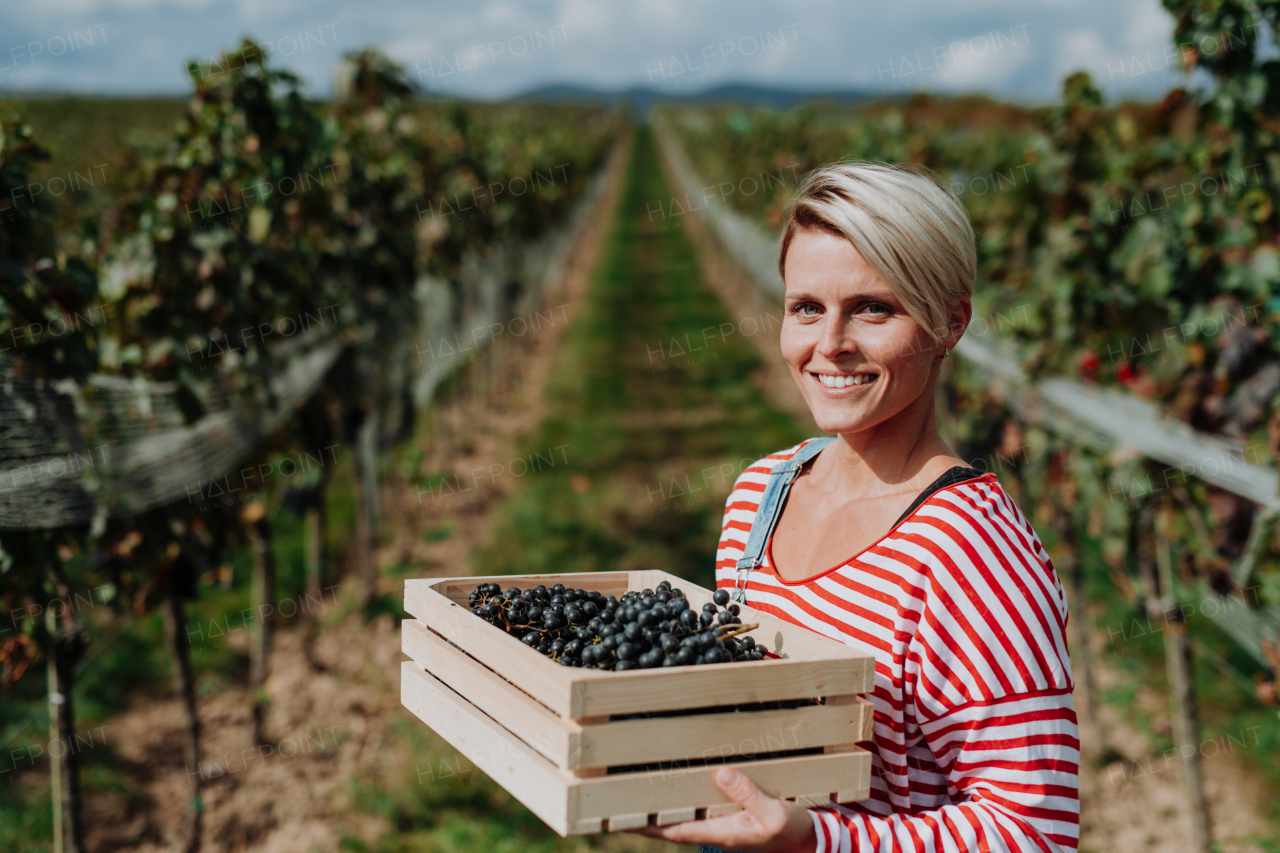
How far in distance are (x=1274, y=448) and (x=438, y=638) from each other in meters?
2.68

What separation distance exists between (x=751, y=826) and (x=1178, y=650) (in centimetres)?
332

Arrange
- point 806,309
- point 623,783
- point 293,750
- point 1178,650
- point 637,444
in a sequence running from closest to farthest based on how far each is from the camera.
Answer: point 623,783
point 806,309
point 1178,650
point 293,750
point 637,444

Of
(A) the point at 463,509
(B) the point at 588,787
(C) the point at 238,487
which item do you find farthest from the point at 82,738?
(B) the point at 588,787

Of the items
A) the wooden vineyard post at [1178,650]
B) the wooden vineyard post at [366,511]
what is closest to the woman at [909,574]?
the wooden vineyard post at [1178,650]

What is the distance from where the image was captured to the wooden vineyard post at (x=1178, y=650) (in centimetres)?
375

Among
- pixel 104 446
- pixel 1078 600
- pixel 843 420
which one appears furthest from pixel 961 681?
pixel 1078 600

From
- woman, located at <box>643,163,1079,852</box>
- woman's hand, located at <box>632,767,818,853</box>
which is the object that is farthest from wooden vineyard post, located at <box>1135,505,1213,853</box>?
woman's hand, located at <box>632,767,818,853</box>

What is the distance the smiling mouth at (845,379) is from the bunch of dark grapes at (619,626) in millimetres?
380

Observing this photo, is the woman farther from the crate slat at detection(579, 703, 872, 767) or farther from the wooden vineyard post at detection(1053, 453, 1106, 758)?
the wooden vineyard post at detection(1053, 453, 1106, 758)

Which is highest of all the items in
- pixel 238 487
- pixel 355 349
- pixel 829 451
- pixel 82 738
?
pixel 829 451

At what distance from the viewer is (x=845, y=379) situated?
156cm

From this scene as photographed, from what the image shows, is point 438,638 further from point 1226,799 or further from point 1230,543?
point 1226,799

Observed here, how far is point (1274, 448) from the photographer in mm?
3045

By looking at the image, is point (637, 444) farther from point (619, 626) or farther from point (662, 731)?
point (662, 731)
